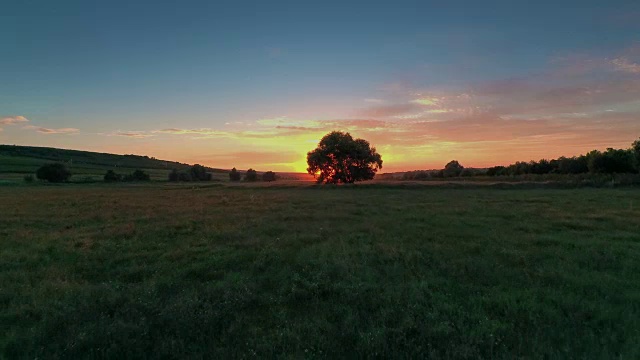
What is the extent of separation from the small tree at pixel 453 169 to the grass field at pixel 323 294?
84.4m

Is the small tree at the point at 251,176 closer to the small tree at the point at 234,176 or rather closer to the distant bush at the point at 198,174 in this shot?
the small tree at the point at 234,176

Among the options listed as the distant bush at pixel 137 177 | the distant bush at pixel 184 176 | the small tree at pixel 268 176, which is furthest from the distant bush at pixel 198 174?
the small tree at pixel 268 176

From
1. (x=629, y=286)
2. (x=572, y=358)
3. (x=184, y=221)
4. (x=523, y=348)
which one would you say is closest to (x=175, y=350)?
(x=523, y=348)

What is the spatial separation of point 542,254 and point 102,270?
1523cm

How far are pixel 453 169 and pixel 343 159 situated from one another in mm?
45022

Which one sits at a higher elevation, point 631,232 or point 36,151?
point 36,151

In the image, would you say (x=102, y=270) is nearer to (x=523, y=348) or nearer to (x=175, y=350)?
(x=175, y=350)

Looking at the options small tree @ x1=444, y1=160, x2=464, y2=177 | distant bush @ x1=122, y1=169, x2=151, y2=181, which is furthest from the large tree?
distant bush @ x1=122, y1=169, x2=151, y2=181

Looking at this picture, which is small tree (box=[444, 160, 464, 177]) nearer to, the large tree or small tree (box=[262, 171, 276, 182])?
the large tree

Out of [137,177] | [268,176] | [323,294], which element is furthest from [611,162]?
[137,177]

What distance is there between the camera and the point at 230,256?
41.5 ft

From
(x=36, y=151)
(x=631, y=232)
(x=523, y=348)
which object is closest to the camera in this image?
(x=523, y=348)

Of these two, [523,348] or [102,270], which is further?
[102,270]

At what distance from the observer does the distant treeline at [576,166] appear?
225 feet
